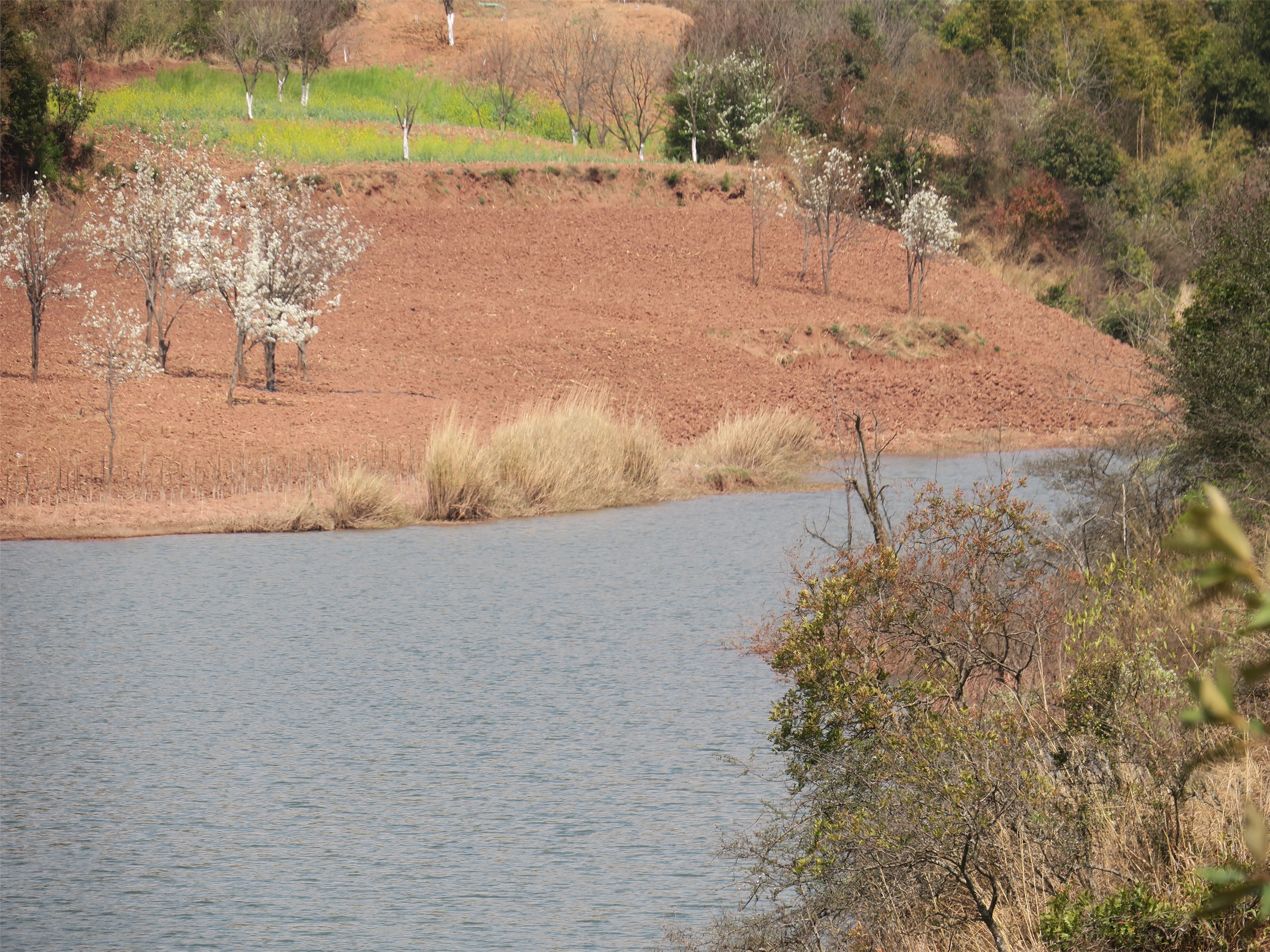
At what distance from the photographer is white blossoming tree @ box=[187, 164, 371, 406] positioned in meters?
23.2

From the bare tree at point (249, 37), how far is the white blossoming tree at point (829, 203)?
66.7 ft

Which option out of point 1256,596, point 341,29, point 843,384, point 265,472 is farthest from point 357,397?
point 341,29

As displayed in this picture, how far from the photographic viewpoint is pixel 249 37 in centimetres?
5588

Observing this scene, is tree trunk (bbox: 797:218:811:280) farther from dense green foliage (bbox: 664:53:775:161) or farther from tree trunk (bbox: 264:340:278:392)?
tree trunk (bbox: 264:340:278:392)

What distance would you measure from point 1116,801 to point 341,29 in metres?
72.6

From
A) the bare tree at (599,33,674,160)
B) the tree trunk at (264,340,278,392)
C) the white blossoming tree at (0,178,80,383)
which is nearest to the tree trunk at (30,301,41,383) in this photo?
the white blossoming tree at (0,178,80,383)

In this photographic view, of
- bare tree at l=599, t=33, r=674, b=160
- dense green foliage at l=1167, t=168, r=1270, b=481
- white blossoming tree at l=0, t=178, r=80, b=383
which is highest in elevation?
bare tree at l=599, t=33, r=674, b=160

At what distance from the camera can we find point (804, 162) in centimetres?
4062

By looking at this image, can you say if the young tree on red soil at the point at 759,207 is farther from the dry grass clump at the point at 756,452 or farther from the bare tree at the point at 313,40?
the bare tree at the point at 313,40

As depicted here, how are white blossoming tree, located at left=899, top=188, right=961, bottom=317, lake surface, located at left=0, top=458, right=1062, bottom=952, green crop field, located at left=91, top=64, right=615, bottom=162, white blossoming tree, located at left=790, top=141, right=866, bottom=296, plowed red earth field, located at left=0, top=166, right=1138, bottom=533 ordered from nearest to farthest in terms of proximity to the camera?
lake surface, located at left=0, top=458, right=1062, bottom=952
plowed red earth field, located at left=0, top=166, right=1138, bottom=533
white blossoming tree, located at left=899, top=188, right=961, bottom=317
white blossoming tree, located at left=790, top=141, right=866, bottom=296
green crop field, located at left=91, top=64, right=615, bottom=162

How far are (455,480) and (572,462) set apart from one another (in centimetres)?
201

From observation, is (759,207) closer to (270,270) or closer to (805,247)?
(805,247)

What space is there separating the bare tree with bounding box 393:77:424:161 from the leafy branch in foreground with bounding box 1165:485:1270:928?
43649mm

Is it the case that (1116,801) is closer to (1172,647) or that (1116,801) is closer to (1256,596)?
(1172,647)
